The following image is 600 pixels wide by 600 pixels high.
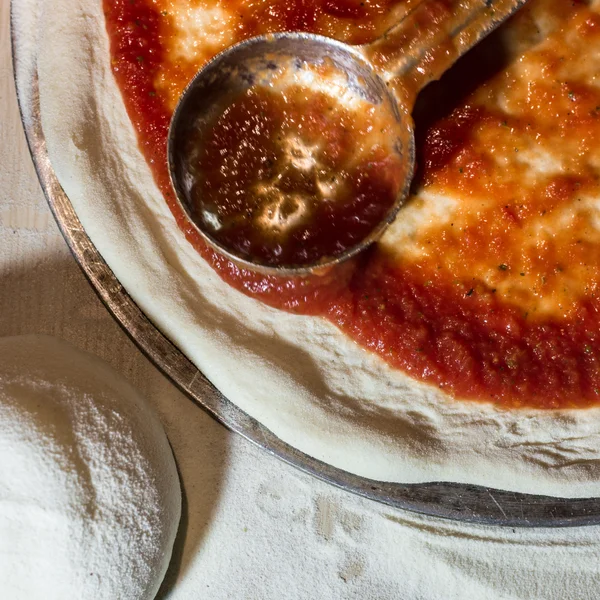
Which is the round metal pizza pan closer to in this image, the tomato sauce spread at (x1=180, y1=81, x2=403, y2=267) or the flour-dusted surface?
the flour-dusted surface

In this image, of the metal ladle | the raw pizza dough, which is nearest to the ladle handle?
the metal ladle

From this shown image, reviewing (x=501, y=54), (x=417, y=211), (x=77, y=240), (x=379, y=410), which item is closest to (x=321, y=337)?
(x=379, y=410)

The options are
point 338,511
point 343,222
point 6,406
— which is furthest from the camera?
point 338,511

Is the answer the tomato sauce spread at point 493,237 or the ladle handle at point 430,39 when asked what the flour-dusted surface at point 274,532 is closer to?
the tomato sauce spread at point 493,237

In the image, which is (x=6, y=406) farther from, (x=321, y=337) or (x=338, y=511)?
(x=338, y=511)

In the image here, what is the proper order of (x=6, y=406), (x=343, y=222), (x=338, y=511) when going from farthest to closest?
(x=338, y=511)
(x=343, y=222)
(x=6, y=406)
